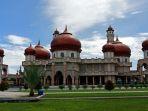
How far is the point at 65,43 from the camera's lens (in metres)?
102

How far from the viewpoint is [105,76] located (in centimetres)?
10462

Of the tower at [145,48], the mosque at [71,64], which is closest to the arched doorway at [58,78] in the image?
the mosque at [71,64]

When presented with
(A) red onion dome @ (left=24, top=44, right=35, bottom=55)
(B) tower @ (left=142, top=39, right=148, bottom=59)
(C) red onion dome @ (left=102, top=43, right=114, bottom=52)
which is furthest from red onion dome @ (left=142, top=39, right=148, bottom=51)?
(A) red onion dome @ (left=24, top=44, right=35, bottom=55)

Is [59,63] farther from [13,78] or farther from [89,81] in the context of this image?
[13,78]

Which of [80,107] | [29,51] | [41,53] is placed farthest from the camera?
[41,53]

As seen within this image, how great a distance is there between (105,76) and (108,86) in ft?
155

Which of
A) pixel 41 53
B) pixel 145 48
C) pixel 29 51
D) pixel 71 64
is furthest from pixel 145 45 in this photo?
pixel 29 51

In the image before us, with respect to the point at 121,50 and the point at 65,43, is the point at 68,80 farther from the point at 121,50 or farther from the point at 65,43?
the point at 121,50

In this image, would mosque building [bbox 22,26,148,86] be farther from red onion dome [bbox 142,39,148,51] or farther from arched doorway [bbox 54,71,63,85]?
red onion dome [bbox 142,39,148,51]

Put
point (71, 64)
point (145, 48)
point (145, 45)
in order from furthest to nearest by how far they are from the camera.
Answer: point (145, 48) < point (145, 45) < point (71, 64)

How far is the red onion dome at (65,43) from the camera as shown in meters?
102

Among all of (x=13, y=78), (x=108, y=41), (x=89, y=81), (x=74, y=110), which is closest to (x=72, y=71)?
(x=89, y=81)

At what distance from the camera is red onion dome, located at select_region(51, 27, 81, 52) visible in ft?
336

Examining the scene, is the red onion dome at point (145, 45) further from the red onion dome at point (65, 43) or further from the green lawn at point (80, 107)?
the green lawn at point (80, 107)
